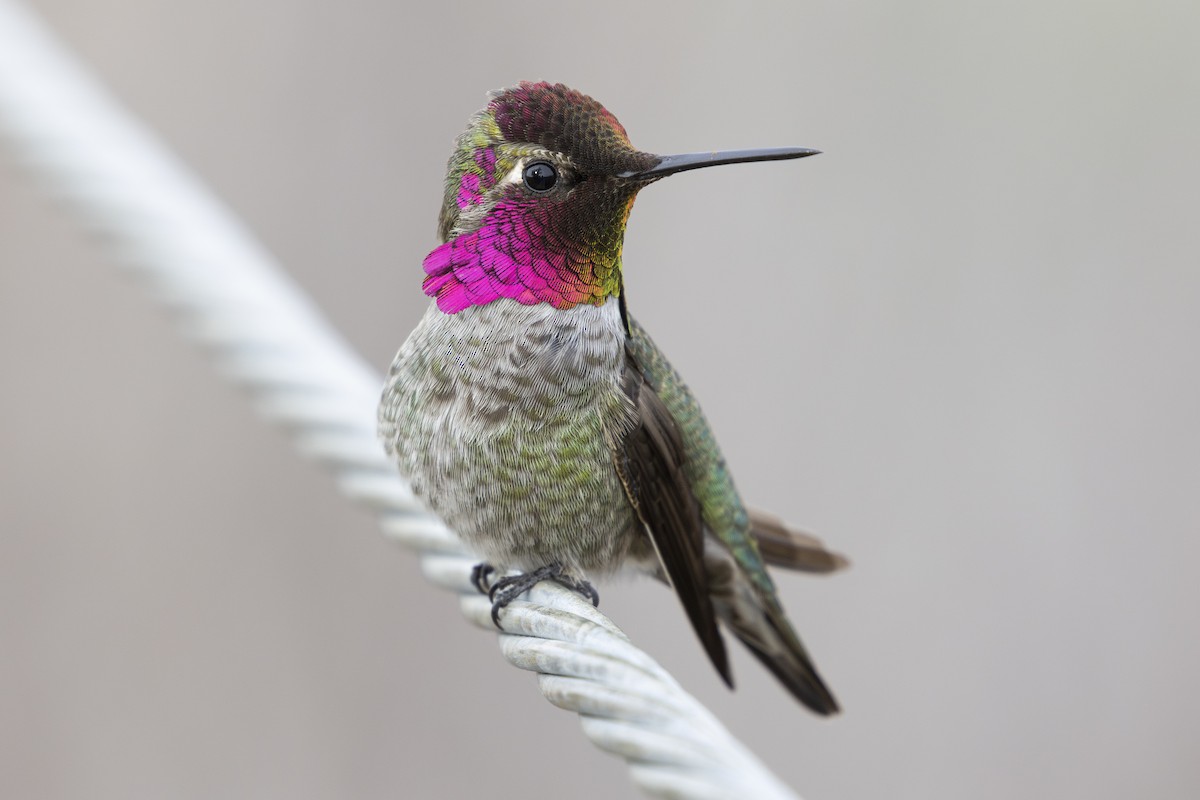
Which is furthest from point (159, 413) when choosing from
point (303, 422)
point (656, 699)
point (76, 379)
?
point (656, 699)

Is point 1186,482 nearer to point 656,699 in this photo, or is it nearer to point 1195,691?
point 1195,691

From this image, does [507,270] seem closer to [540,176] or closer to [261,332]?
[540,176]

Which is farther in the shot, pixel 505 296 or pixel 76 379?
pixel 76 379

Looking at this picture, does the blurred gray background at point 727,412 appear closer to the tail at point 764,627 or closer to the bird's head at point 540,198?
the tail at point 764,627

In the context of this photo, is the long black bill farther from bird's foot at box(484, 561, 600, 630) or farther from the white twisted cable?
bird's foot at box(484, 561, 600, 630)

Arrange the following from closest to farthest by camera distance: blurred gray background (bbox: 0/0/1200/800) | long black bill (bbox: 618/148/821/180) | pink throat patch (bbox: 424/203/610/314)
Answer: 1. long black bill (bbox: 618/148/821/180)
2. pink throat patch (bbox: 424/203/610/314)
3. blurred gray background (bbox: 0/0/1200/800)

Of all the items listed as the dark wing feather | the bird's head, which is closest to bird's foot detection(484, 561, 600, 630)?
the dark wing feather

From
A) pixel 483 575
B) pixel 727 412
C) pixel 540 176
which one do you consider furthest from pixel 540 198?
pixel 727 412

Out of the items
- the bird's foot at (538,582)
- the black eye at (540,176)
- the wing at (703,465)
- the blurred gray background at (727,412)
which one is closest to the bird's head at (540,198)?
the black eye at (540,176)
